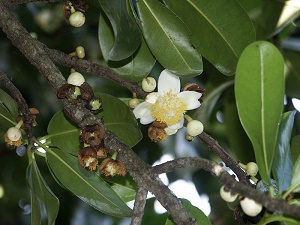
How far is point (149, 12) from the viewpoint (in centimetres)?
124

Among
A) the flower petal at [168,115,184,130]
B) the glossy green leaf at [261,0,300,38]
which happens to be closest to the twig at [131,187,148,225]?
the flower petal at [168,115,184,130]

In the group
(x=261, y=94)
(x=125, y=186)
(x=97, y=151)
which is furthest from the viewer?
(x=125, y=186)

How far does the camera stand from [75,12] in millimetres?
1308

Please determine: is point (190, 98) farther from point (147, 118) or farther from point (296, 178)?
point (296, 178)

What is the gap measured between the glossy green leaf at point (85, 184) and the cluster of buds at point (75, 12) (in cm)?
26

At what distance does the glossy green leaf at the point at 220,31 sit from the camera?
1.24 meters

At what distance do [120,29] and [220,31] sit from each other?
250 mm

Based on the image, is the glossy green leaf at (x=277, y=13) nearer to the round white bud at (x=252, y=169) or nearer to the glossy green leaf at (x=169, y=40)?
the glossy green leaf at (x=169, y=40)

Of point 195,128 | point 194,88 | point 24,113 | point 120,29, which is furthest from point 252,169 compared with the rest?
point 24,113

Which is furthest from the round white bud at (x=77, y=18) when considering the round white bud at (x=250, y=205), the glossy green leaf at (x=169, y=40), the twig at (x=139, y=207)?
the round white bud at (x=250, y=205)

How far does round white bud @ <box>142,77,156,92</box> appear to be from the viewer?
49.9 inches

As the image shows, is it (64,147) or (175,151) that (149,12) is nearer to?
(64,147)

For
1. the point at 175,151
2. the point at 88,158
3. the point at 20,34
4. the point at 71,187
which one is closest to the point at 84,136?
the point at 88,158

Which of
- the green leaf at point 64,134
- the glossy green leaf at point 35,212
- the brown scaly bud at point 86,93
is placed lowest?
the glossy green leaf at point 35,212
